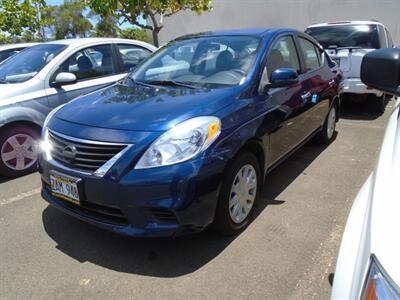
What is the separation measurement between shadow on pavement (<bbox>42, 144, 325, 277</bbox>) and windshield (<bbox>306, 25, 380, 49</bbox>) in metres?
→ 5.09

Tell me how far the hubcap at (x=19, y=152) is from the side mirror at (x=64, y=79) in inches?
29.9

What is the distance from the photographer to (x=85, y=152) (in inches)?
106

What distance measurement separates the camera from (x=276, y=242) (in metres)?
2.98

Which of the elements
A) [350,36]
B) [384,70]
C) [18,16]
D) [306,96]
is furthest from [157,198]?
[18,16]

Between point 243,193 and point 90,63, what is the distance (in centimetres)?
331

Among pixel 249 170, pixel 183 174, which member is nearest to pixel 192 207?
pixel 183 174

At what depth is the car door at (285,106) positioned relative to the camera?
345 cm

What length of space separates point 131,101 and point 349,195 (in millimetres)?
A: 2339

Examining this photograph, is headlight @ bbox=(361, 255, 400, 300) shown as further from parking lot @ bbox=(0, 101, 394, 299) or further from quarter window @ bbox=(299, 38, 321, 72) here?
quarter window @ bbox=(299, 38, 321, 72)

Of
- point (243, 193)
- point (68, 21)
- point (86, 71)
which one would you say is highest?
point (68, 21)

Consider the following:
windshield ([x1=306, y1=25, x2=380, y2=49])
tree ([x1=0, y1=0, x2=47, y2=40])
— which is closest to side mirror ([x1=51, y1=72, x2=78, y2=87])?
windshield ([x1=306, y1=25, x2=380, y2=49])

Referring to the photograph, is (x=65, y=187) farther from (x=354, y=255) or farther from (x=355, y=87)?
(x=355, y=87)

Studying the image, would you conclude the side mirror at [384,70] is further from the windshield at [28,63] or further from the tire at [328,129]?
the windshield at [28,63]

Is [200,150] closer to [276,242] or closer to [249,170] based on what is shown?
[249,170]
